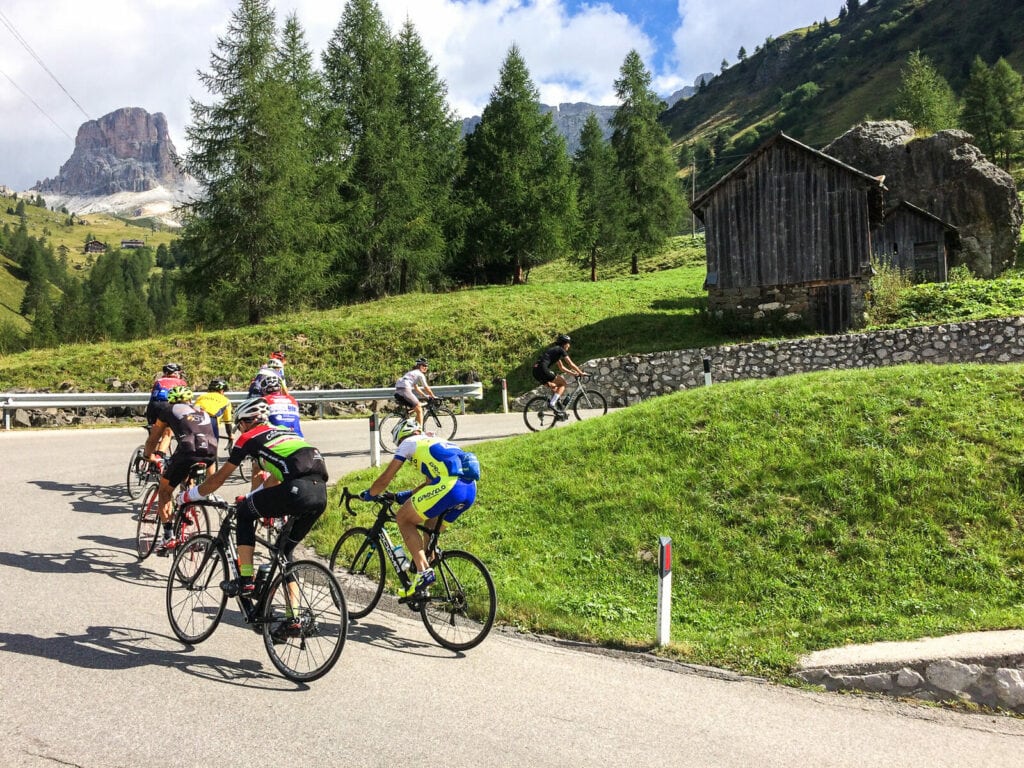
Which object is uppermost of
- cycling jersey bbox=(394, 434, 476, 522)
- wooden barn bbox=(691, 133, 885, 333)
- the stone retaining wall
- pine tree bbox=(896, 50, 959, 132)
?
pine tree bbox=(896, 50, 959, 132)

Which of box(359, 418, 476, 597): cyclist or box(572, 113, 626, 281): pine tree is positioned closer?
box(359, 418, 476, 597): cyclist

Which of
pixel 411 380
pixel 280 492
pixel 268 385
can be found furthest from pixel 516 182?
pixel 280 492

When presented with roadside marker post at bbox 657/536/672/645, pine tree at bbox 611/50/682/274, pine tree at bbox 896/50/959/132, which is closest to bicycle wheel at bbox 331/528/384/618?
roadside marker post at bbox 657/536/672/645

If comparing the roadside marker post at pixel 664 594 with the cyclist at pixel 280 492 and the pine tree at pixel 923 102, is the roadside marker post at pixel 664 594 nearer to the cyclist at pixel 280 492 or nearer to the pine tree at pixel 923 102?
the cyclist at pixel 280 492

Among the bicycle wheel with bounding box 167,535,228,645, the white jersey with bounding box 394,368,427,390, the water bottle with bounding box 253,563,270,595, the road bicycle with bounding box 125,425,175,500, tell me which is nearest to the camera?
the water bottle with bounding box 253,563,270,595

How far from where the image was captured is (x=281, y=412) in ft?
20.2

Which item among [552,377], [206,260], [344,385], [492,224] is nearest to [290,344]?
[344,385]

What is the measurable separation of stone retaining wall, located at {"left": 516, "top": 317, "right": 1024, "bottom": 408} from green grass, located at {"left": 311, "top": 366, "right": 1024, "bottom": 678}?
9.74 metres

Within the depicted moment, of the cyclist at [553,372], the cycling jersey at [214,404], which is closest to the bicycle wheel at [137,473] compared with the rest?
the cycling jersey at [214,404]

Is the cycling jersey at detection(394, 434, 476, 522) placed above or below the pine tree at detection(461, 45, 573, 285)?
below

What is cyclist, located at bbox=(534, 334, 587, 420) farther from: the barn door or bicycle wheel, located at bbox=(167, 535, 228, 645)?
the barn door

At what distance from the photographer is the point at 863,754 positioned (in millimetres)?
4430

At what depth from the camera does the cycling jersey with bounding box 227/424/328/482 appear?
Answer: 556cm

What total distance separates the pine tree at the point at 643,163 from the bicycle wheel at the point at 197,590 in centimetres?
4396
